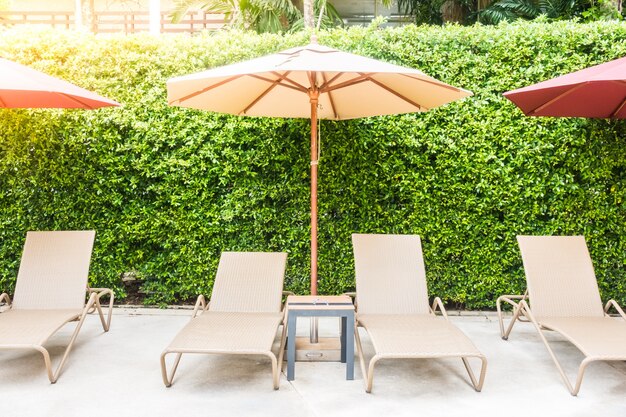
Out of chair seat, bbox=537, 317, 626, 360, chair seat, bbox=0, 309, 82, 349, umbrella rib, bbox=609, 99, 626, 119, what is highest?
umbrella rib, bbox=609, 99, 626, 119

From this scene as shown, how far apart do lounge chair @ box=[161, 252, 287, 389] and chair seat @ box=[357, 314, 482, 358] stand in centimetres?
83

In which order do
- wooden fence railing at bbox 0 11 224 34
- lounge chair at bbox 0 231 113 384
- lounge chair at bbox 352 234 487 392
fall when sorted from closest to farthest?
lounge chair at bbox 352 234 487 392 → lounge chair at bbox 0 231 113 384 → wooden fence railing at bbox 0 11 224 34

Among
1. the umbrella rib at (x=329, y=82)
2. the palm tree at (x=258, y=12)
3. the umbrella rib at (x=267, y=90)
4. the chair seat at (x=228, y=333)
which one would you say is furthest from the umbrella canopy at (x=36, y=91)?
the palm tree at (x=258, y=12)

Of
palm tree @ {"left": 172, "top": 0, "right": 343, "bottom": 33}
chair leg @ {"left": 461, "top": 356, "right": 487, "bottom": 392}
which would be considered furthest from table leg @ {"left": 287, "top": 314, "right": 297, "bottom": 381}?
palm tree @ {"left": 172, "top": 0, "right": 343, "bottom": 33}

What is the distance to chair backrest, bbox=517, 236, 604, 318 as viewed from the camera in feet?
16.8

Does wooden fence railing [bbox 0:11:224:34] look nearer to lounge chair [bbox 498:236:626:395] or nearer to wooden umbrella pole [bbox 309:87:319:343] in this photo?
wooden umbrella pole [bbox 309:87:319:343]

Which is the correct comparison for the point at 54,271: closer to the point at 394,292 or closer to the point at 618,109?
the point at 394,292

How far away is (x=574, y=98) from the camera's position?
5078 millimetres

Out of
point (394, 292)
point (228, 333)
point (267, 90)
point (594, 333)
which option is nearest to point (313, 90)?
point (267, 90)

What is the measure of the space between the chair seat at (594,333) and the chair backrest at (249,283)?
8.18 ft

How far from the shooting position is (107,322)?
5.65 meters

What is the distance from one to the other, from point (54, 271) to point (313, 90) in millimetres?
3194

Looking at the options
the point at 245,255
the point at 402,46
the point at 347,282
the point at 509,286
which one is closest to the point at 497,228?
the point at 509,286

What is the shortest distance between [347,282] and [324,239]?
1.97 feet
